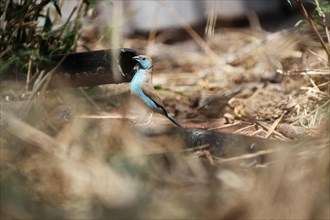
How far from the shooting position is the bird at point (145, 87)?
89.7 inches

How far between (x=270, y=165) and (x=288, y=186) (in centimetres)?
11

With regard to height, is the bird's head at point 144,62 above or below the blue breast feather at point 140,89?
above

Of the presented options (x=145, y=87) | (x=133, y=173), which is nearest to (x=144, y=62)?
(x=145, y=87)

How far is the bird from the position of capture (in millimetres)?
2277

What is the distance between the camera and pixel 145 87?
2.28 metres

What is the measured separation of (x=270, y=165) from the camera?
168 cm

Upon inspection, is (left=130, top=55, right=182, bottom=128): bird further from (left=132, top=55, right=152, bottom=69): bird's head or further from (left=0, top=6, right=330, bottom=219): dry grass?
(left=0, top=6, right=330, bottom=219): dry grass

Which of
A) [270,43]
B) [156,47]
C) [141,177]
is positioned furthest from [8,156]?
[156,47]

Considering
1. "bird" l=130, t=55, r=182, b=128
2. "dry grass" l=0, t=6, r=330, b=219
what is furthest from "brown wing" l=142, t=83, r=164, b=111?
"dry grass" l=0, t=6, r=330, b=219

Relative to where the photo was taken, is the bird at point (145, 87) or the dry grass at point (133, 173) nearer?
the dry grass at point (133, 173)

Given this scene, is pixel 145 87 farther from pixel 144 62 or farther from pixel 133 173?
pixel 133 173

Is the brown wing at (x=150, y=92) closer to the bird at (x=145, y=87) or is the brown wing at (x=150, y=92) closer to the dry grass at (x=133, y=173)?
the bird at (x=145, y=87)

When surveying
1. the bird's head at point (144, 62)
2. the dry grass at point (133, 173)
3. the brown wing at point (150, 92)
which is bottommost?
the brown wing at point (150, 92)

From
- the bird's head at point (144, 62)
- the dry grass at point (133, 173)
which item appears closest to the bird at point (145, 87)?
the bird's head at point (144, 62)
